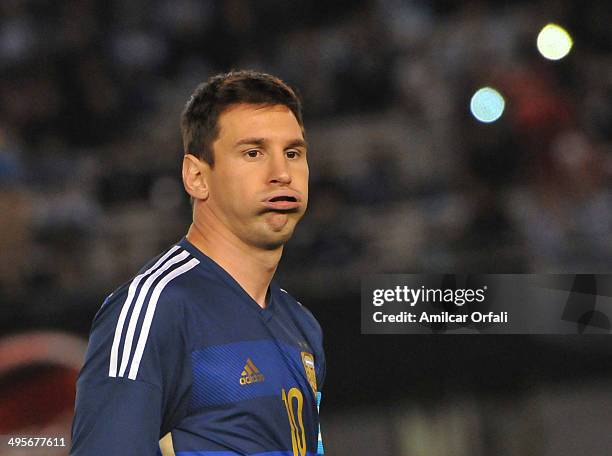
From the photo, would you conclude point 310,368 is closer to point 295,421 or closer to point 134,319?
point 295,421

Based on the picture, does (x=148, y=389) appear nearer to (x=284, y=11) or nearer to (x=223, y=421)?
(x=223, y=421)

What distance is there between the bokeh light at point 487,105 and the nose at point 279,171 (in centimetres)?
289

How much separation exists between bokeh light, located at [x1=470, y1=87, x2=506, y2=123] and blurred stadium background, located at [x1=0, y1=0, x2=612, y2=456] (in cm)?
5

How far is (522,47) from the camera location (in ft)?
16.5

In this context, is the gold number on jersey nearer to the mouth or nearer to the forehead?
the mouth

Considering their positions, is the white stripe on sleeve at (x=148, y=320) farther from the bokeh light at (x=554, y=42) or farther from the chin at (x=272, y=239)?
the bokeh light at (x=554, y=42)

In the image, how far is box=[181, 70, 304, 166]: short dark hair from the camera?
6.95 ft

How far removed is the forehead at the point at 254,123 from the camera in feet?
6.82

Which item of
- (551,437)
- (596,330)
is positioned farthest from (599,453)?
(596,330)

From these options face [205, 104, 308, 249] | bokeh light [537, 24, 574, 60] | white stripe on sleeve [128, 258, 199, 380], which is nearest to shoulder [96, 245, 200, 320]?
white stripe on sleeve [128, 258, 199, 380]

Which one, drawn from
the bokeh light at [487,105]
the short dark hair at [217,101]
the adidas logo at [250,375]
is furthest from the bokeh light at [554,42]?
the adidas logo at [250,375]

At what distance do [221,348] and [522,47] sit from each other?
3501 mm

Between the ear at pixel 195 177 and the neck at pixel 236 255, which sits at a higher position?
the ear at pixel 195 177

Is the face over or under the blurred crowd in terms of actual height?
under
